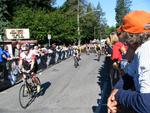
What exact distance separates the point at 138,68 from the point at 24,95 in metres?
11.0

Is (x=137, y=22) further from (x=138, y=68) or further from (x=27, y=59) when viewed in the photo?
(x=27, y=59)

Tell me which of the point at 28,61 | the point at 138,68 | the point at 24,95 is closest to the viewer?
the point at 138,68

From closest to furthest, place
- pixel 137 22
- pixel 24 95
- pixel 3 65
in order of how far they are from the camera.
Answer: pixel 137 22 → pixel 24 95 → pixel 3 65

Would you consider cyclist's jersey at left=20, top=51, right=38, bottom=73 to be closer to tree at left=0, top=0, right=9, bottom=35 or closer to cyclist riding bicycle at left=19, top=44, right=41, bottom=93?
cyclist riding bicycle at left=19, top=44, right=41, bottom=93

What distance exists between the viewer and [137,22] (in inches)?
130

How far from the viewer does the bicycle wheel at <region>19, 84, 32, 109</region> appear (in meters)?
13.3

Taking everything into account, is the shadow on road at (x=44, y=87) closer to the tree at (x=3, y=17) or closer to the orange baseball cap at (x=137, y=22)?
the orange baseball cap at (x=137, y=22)

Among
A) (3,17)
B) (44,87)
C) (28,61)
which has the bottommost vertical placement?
(44,87)

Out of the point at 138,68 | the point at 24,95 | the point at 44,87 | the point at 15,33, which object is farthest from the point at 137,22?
the point at 15,33

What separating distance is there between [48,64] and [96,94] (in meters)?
16.1

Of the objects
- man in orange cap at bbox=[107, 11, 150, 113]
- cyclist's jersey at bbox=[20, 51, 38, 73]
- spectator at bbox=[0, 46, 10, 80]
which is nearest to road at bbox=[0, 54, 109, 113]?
spectator at bbox=[0, 46, 10, 80]

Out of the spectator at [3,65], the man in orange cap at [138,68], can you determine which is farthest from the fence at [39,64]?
the man in orange cap at [138,68]

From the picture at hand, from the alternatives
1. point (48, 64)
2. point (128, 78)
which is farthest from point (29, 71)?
point (48, 64)

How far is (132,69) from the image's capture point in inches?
134
